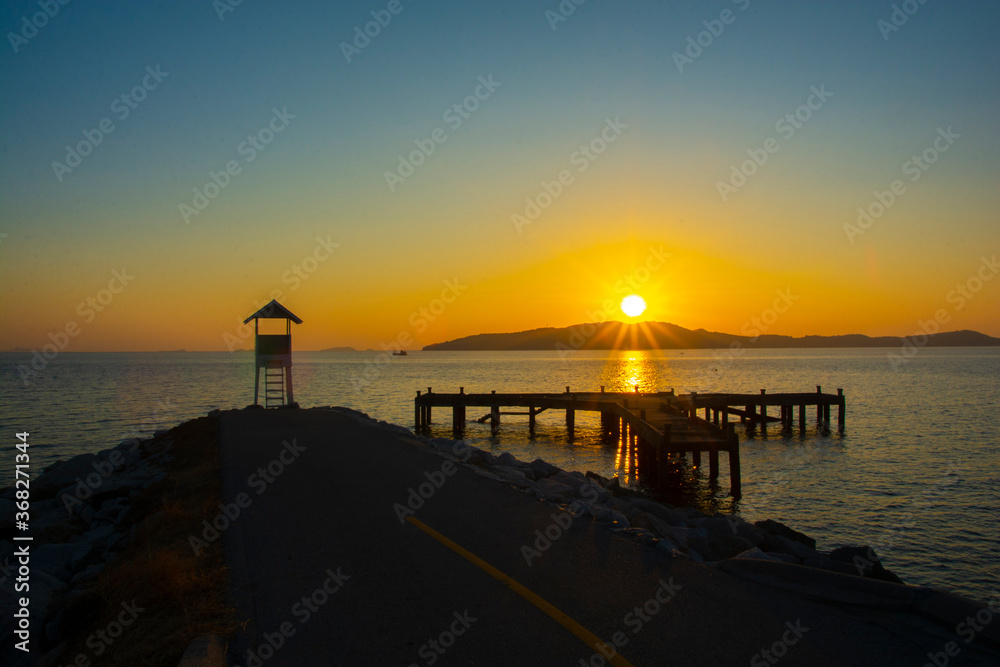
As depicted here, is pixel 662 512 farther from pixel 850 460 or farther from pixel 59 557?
pixel 850 460

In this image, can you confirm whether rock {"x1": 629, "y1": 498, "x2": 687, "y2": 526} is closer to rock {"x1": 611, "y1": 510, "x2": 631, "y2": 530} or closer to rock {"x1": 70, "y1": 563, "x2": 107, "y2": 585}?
rock {"x1": 611, "y1": 510, "x2": 631, "y2": 530}

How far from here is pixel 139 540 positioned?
33.8 ft

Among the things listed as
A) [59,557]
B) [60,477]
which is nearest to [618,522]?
[59,557]

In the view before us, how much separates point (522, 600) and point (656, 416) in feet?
75.0

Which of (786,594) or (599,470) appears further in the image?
(599,470)

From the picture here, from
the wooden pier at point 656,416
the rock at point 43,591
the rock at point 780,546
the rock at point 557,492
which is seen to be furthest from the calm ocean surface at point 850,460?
the rock at point 43,591

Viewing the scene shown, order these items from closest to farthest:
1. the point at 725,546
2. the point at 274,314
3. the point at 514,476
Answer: the point at 725,546 → the point at 514,476 → the point at 274,314

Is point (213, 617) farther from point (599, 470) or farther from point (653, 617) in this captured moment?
point (599, 470)

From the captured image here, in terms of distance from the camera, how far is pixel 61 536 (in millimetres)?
13609

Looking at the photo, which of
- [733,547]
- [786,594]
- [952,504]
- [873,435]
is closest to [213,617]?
[786,594]

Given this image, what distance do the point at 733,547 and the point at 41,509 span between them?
17470 millimetres

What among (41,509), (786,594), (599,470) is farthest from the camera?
(599,470)

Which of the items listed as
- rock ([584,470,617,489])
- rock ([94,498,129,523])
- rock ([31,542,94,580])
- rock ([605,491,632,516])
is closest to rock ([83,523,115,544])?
rock ([31,542,94,580])

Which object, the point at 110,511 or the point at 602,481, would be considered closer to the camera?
the point at 110,511
